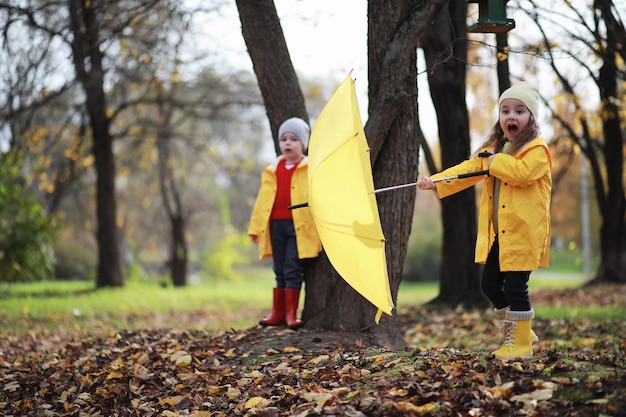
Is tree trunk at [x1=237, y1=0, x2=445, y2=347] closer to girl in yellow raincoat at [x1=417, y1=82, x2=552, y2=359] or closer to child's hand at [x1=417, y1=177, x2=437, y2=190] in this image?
girl in yellow raincoat at [x1=417, y1=82, x2=552, y2=359]

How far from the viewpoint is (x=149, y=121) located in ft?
59.8

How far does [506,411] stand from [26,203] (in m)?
12.3

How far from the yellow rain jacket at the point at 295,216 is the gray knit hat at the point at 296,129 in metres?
0.21

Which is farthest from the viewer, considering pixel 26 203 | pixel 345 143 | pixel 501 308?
pixel 26 203

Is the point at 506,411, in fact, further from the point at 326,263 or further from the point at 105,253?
the point at 105,253

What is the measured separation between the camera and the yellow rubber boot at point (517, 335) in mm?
4551

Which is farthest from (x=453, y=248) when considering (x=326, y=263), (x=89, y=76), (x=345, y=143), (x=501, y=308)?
(x=89, y=76)

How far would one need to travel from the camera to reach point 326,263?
6273 millimetres

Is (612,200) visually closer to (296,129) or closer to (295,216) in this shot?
(296,129)

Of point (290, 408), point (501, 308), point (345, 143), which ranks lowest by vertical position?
point (290, 408)

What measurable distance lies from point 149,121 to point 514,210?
49.3 feet

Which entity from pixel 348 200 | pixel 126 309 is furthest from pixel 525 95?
pixel 126 309

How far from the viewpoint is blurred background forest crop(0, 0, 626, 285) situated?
12.4 metres

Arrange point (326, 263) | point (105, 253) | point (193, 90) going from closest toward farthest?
1. point (326, 263)
2. point (105, 253)
3. point (193, 90)
